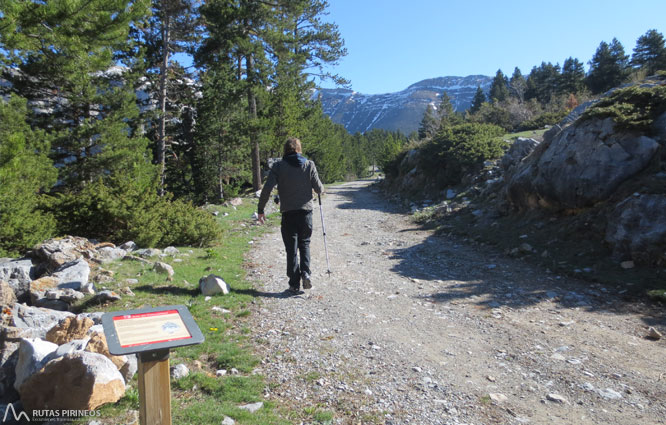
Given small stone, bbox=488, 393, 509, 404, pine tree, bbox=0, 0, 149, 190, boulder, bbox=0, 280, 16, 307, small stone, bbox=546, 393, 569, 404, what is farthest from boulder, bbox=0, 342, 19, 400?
pine tree, bbox=0, 0, 149, 190

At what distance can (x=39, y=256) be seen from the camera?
7.45 metres

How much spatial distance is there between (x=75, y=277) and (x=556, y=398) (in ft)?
22.4

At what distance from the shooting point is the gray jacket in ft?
22.2

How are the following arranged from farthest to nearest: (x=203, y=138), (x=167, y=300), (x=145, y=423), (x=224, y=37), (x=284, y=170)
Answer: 1. (x=203, y=138)
2. (x=224, y=37)
3. (x=284, y=170)
4. (x=167, y=300)
5. (x=145, y=423)

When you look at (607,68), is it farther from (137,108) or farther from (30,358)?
(30,358)

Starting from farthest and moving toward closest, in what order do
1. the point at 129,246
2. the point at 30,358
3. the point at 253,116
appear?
the point at 253,116 < the point at 129,246 < the point at 30,358

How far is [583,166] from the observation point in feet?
31.3

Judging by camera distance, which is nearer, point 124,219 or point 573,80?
point 124,219

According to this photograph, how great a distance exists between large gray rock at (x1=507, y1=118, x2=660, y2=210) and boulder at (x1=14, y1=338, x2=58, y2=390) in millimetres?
10524

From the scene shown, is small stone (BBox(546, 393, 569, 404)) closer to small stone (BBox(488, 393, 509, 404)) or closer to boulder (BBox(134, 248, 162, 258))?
small stone (BBox(488, 393, 509, 404))

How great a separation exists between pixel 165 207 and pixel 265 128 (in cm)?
1384

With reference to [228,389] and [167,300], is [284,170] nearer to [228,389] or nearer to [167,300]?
[167,300]

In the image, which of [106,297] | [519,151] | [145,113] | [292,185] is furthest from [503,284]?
[145,113]

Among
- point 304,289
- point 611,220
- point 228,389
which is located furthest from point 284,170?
point 611,220
